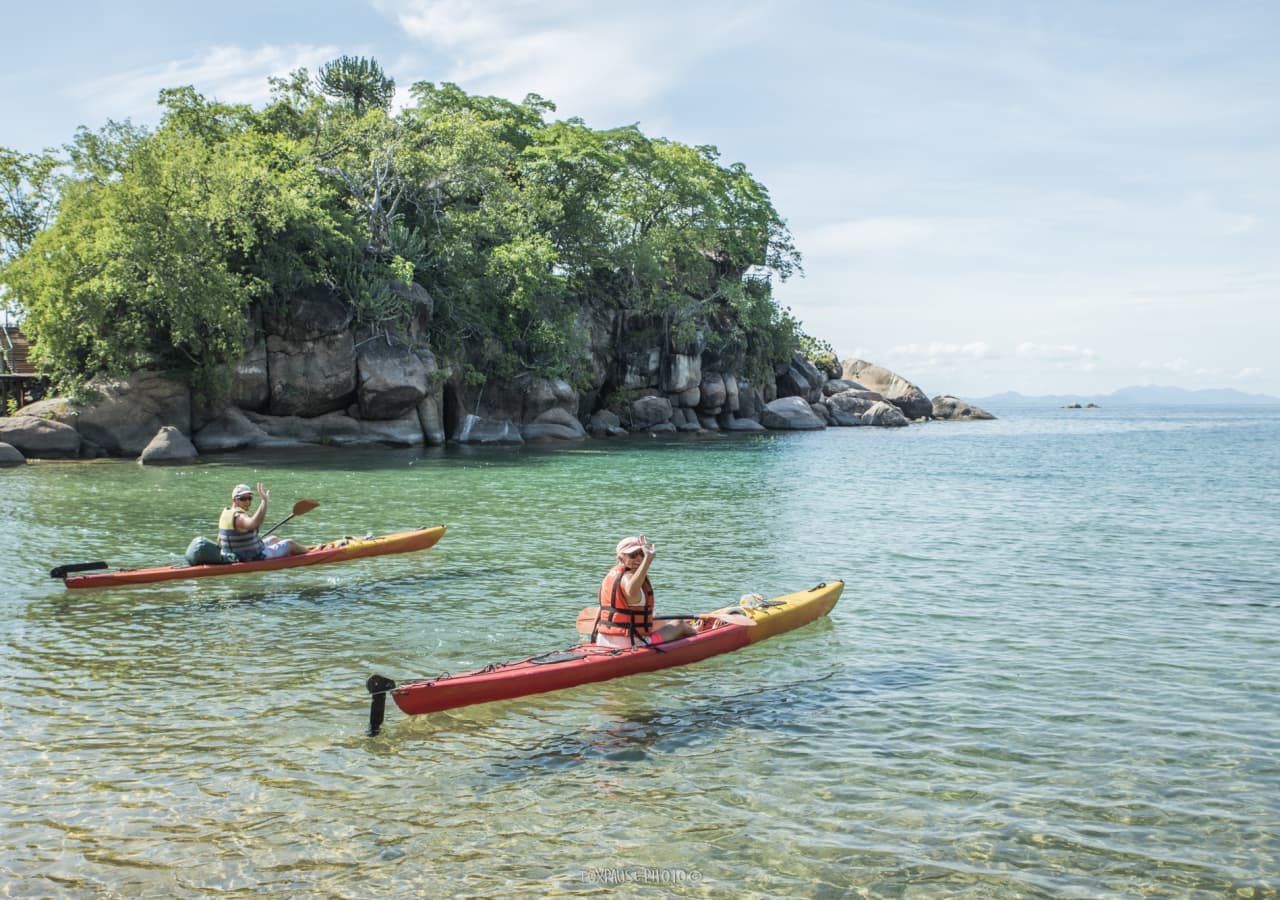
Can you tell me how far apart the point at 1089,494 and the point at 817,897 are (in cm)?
2372

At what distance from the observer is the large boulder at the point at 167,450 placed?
2972 centimetres

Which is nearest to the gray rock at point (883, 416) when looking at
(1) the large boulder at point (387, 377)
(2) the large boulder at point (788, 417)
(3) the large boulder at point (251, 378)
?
(2) the large boulder at point (788, 417)

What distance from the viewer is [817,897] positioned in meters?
5.46

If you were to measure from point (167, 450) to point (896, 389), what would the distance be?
64715 millimetres

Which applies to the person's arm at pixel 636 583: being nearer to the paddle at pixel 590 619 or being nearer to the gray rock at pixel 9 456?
the paddle at pixel 590 619

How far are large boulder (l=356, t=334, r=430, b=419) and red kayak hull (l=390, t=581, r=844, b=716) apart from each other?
93.4ft

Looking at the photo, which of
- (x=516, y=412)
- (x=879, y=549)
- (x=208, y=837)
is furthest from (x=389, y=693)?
(x=516, y=412)

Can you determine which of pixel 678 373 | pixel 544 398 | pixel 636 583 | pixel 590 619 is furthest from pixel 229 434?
pixel 636 583

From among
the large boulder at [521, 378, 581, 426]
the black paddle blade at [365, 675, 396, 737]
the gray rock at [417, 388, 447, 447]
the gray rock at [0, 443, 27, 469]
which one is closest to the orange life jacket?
the black paddle blade at [365, 675, 396, 737]

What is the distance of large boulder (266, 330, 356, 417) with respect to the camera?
1406 inches

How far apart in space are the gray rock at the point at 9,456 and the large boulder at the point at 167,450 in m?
3.18

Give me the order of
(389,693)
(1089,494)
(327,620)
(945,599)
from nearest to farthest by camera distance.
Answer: (389,693)
(327,620)
(945,599)
(1089,494)

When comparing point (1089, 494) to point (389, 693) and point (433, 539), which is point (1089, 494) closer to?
point (433, 539)

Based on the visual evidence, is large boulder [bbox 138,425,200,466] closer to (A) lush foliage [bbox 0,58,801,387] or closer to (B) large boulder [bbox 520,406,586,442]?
(A) lush foliage [bbox 0,58,801,387]
